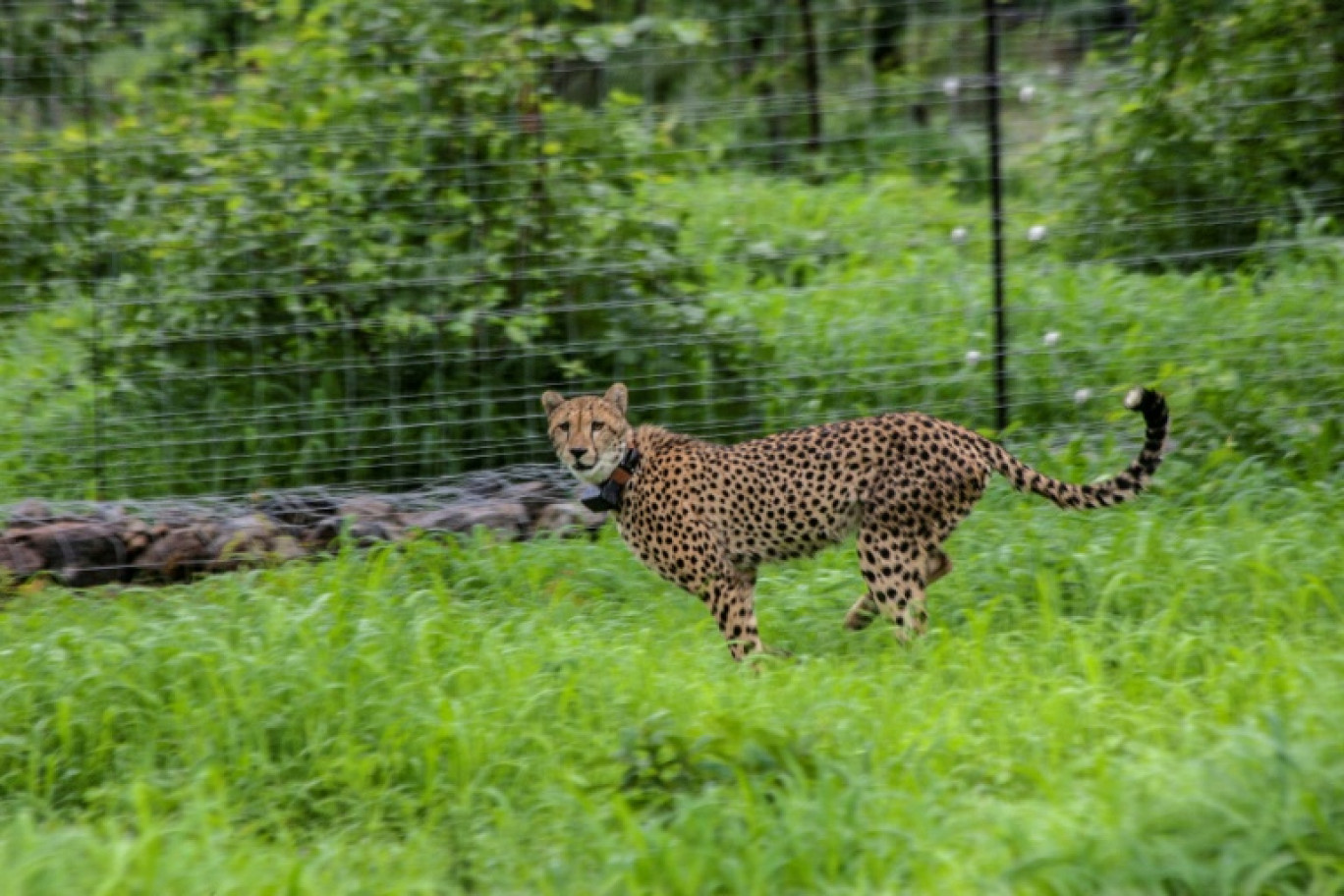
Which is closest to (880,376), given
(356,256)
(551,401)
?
(551,401)

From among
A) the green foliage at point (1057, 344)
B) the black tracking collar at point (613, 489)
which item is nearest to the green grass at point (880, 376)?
the green foliage at point (1057, 344)

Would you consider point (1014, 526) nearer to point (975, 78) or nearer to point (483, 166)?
point (975, 78)

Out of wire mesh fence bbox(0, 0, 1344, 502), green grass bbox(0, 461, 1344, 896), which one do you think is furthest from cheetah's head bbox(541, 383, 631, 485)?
wire mesh fence bbox(0, 0, 1344, 502)

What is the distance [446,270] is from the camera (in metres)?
7.14

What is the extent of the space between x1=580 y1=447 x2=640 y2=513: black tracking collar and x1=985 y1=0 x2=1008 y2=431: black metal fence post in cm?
205

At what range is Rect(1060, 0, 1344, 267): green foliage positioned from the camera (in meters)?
7.66

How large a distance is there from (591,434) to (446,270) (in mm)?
1714

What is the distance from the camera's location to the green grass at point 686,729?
12.7ft

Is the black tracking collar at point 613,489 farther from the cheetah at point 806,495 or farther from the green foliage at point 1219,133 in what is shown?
the green foliage at point 1219,133

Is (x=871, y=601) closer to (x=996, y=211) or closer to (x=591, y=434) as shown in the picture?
(x=591, y=434)

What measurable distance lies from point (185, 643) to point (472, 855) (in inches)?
56.4

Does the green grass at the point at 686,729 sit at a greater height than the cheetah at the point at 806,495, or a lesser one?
lesser

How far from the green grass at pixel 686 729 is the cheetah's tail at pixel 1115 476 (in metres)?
0.28

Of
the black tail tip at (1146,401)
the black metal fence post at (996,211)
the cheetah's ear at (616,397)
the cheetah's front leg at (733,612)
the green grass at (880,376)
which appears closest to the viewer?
the black tail tip at (1146,401)
